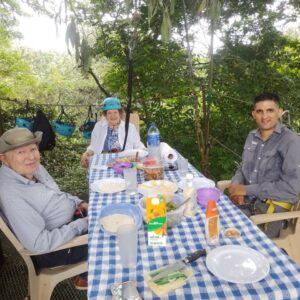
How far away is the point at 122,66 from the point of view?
13.5 ft

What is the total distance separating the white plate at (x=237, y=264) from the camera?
975 mm

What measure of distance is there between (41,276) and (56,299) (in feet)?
1.90

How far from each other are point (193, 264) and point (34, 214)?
856mm

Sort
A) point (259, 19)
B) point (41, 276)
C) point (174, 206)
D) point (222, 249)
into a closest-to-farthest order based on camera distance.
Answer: point (222, 249) < point (174, 206) < point (41, 276) < point (259, 19)

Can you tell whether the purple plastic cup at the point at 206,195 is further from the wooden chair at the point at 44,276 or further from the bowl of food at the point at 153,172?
the wooden chair at the point at 44,276

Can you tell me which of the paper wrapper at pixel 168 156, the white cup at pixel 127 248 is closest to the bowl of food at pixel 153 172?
the paper wrapper at pixel 168 156

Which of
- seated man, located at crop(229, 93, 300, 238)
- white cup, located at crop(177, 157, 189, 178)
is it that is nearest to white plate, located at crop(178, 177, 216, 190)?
white cup, located at crop(177, 157, 189, 178)

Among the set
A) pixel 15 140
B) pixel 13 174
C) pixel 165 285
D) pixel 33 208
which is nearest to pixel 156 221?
pixel 165 285

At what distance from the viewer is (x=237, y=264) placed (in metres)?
1.04

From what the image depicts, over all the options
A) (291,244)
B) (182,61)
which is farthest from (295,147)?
(182,61)

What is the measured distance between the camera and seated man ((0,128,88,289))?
1464mm

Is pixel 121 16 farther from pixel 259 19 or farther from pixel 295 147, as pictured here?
pixel 295 147

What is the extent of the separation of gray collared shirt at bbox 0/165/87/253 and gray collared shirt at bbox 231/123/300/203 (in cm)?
123

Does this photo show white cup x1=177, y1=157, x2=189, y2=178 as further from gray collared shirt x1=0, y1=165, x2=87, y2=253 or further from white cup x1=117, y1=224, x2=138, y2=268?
white cup x1=117, y1=224, x2=138, y2=268
